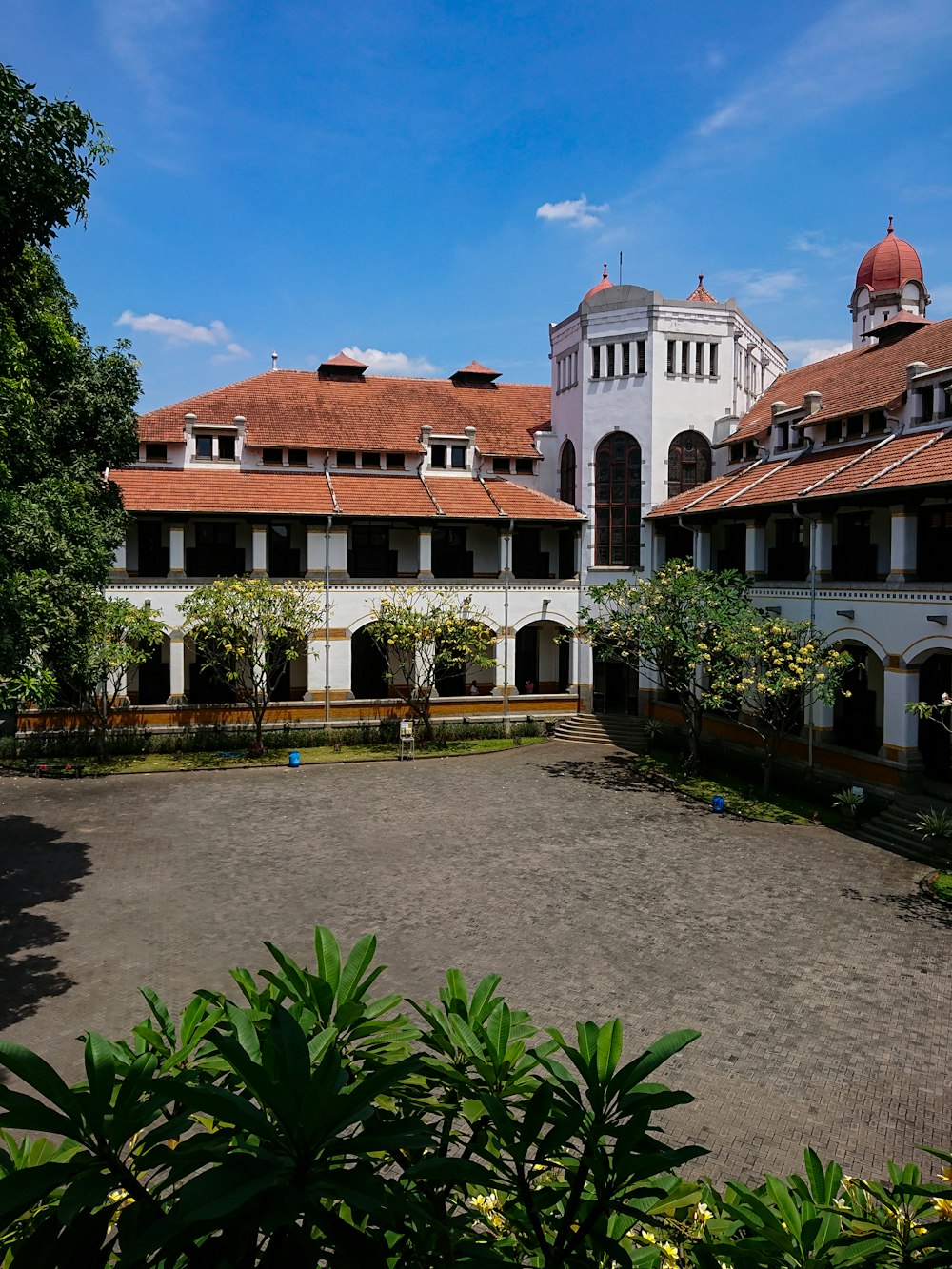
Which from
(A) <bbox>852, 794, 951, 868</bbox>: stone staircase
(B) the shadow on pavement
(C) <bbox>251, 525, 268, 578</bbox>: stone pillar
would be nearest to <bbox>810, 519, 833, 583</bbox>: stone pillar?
(A) <bbox>852, 794, 951, 868</bbox>: stone staircase

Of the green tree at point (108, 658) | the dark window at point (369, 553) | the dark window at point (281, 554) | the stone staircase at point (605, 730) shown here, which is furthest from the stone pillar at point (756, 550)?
the green tree at point (108, 658)

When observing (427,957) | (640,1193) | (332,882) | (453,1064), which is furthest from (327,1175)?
(332,882)

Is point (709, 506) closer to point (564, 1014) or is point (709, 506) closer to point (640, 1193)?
point (564, 1014)

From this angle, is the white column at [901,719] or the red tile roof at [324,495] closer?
the white column at [901,719]

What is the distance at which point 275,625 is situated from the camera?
2809 cm

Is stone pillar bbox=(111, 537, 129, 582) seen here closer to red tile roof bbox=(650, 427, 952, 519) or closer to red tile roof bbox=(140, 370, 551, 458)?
red tile roof bbox=(140, 370, 551, 458)

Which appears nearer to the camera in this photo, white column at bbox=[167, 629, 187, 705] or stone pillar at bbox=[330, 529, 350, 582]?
white column at bbox=[167, 629, 187, 705]

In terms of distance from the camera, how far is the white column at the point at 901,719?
69.7 feet

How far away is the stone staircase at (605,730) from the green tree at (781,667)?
6.28 meters

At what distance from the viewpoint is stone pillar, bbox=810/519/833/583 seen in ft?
81.5

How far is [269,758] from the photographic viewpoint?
93.4 feet

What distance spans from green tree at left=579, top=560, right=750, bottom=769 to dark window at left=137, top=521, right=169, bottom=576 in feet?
51.2

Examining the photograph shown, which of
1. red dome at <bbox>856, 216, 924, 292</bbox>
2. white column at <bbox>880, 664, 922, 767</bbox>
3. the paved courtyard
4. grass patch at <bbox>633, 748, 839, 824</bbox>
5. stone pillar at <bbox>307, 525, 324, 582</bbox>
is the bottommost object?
the paved courtyard

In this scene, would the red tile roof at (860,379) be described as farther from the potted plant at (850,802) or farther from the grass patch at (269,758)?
the grass patch at (269,758)
